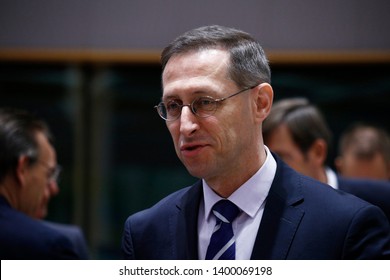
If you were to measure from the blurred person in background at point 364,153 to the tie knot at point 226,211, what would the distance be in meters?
2.09

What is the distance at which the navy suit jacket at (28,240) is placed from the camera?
7.36 feet

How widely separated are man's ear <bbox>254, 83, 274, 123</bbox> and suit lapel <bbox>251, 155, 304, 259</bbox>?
0.16 m

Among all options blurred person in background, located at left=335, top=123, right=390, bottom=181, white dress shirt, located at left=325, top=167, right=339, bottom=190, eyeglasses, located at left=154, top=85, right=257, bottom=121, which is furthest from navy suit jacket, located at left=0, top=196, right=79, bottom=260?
blurred person in background, located at left=335, top=123, right=390, bottom=181

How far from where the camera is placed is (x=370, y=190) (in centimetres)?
265

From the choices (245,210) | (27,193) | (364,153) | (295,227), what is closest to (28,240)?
(27,193)

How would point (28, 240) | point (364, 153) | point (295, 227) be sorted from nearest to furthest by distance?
point (295, 227), point (28, 240), point (364, 153)

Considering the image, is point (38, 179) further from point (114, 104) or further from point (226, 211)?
point (114, 104)

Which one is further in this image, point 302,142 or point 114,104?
point 114,104

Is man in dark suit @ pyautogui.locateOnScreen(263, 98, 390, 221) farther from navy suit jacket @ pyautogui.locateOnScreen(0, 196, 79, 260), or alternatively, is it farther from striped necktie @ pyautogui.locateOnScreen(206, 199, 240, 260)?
striped necktie @ pyautogui.locateOnScreen(206, 199, 240, 260)

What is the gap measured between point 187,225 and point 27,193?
1.11 meters

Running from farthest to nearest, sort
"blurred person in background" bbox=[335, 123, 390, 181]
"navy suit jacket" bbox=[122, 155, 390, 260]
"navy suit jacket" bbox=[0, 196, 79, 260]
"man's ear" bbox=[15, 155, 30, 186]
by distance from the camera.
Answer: "blurred person in background" bbox=[335, 123, 390, 181]
"man's ear" bbox=[15, 155, 30, 186]
"navy suit jacket" bbox=[0, 196, 79, 260]
"navy suit jacket" bbox=[122, 155, 390, 260]

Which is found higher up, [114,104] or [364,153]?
[114,104]

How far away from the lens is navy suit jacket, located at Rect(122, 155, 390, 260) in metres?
1.48

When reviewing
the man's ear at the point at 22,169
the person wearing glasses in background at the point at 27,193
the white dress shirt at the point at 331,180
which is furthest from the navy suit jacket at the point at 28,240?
the white dress shirt at the point at 331,180
